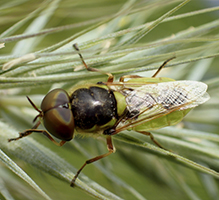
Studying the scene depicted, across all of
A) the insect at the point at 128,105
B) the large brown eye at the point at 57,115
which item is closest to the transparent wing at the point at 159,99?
the insect at the point at 128,105

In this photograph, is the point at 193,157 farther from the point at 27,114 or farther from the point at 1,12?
the point at 1,12

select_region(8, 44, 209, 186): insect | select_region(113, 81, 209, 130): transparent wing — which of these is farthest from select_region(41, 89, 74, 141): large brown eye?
select_region(113, 81, 209, 130): transparent wing

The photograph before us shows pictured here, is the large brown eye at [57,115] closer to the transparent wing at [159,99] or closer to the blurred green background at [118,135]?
the blurred green background at [118,135]

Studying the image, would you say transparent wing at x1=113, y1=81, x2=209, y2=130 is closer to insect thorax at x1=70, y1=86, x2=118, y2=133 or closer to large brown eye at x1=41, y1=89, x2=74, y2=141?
insect thorax at x1=70, y1=86, x2=118, y2=133

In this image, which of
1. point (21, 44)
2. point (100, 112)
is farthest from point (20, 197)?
point (21, 44)

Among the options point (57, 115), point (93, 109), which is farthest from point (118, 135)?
point (57, 115)
